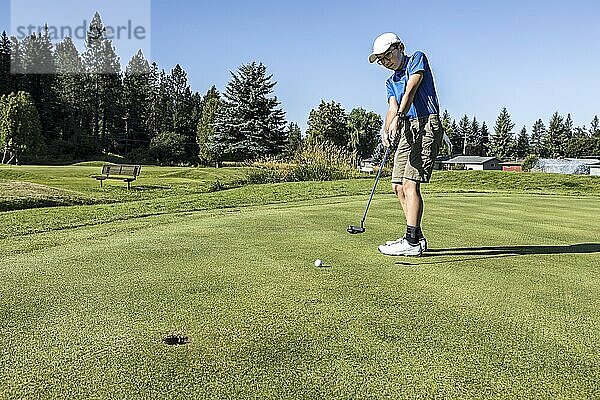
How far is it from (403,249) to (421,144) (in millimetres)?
863

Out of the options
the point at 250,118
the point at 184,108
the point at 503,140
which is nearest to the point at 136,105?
the point at 184,108

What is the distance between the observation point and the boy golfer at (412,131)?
4.36 meters

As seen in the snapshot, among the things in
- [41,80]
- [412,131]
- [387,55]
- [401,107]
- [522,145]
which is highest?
[41,80]

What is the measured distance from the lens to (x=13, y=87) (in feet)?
193

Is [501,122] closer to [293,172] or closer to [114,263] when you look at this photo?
[293,172]

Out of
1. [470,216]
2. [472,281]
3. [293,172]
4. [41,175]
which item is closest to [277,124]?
[41,175]

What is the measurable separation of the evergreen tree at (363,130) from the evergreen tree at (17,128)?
124 feet

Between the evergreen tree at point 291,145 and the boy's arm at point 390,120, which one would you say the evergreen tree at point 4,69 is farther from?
the boy's arm at point 390,120

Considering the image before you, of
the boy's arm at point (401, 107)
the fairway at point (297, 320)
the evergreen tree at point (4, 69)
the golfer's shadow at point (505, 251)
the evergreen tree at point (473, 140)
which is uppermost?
the evergreen tree at point (4, 69)

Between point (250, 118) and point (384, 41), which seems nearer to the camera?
point (384, 41)

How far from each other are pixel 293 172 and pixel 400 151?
17.0 metres

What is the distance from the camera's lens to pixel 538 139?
11606 centimetres

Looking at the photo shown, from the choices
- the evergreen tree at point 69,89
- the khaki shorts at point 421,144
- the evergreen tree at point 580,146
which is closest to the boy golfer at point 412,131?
the khaki shorts at point 421,144

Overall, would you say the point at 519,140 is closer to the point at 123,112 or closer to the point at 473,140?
the point at 473,140
